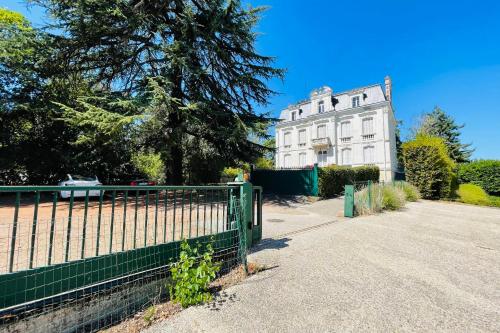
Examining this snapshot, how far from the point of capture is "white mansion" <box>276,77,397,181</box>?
82.2ft

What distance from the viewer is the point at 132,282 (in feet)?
9.45

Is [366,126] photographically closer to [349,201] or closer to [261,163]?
[261,163]

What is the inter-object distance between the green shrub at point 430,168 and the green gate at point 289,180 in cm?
668

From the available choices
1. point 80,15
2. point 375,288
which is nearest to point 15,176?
point 80,15

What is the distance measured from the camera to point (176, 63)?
1032 cm

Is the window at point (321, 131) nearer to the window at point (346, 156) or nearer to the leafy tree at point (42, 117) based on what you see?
the window at point (346, 156)

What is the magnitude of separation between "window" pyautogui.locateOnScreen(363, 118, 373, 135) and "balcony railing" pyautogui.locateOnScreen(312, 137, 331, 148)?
400 cm

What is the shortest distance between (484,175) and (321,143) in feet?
46.8

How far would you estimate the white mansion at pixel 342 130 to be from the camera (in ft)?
82.2

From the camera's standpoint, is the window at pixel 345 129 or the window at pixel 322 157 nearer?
the window at pixel 345 129

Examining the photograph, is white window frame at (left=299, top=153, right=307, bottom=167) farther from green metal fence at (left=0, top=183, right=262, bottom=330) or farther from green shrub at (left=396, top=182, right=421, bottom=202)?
green metal fence at (left=0, top=183, right=262, bottom=330)

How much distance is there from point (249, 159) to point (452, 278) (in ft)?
34.5

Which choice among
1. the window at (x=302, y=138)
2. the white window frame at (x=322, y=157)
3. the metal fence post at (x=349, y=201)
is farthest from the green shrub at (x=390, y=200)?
the window at (x=302, y=138)

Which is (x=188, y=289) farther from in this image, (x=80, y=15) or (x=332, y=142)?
(x=332, y=142)
